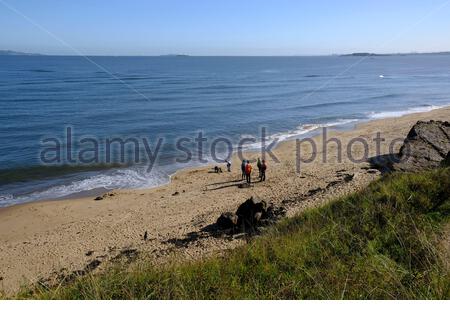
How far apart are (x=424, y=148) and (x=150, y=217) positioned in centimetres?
1184

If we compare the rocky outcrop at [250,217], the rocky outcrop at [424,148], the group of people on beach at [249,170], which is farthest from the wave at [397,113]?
the rocky outcrop at [250,217]

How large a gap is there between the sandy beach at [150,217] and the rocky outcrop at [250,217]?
0.59 metres

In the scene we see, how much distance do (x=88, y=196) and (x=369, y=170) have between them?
42.7ft

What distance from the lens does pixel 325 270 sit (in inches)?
164

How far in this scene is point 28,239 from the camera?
1405 centimetres

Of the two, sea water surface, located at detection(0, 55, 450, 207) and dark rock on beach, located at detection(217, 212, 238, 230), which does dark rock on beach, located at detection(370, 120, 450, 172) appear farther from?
sea water surface, located at detection(0, 55, 450, 207)

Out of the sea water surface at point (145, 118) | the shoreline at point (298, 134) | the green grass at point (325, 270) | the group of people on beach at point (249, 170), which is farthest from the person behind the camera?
the sea water surface at point (145, 118)

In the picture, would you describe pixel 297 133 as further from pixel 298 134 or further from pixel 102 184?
pixel 102 184

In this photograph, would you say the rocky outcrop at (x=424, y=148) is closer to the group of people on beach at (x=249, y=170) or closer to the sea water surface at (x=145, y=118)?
the group of people on beach at (x=249, y=170)

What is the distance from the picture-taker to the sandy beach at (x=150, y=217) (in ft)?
37.8

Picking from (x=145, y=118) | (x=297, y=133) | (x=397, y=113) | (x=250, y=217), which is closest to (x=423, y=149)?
(x=250, y=217)

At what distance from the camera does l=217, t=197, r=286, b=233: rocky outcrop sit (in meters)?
11.9
